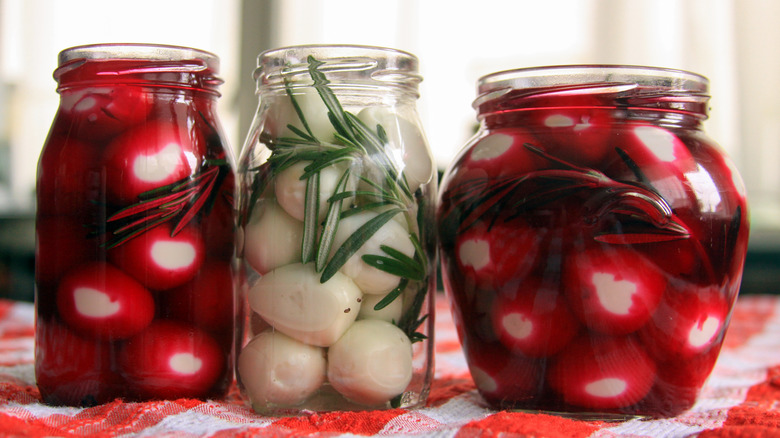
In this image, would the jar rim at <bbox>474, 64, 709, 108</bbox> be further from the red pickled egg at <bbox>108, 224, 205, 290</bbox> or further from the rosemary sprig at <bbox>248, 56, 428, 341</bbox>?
the red pickled egg at <bbox>108, 224, 205, 290</bbox>

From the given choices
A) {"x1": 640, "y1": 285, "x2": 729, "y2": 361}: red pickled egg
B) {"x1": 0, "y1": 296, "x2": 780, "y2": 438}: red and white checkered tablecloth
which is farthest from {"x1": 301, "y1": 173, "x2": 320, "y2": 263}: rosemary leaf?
{"x1": 640, "y1": 285, "x2": 729, "y2": 361}: red pickled egg

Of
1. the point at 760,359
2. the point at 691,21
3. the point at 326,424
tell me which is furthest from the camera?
the point at 691,21

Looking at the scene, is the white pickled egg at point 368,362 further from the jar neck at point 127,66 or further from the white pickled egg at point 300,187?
the jar neck at point 127,66

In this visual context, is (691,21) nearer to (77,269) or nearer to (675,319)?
(675,319)

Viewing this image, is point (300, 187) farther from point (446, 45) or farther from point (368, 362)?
point (446, 45)

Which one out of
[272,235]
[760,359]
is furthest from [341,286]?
[760,359]

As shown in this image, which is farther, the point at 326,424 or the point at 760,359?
the point at 760,359
